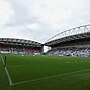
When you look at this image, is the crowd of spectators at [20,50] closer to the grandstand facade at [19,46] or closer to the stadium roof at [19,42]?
the grandstand facade at [19,46]

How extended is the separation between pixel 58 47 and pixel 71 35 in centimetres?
2636

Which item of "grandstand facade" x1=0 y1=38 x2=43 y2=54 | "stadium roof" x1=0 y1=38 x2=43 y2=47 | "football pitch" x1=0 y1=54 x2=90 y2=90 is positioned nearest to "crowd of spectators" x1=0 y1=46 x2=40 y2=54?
"grandstand facade" x1=0 y1=38 x2=43 y2=54

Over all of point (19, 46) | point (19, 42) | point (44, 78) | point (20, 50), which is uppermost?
point (19, 42)

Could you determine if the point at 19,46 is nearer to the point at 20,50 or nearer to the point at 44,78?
the point at 20,50

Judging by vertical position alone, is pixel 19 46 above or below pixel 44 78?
above

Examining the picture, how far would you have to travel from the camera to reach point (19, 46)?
4363 inches

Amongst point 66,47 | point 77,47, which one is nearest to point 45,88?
point 77,47

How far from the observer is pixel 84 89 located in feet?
24.7

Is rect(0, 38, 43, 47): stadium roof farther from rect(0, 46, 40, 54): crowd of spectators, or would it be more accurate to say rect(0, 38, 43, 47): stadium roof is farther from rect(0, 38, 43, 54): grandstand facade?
rect(0, 46, 40, 54): crowd of spectators

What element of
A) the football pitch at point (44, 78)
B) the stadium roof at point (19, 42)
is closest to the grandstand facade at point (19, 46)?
the stadium roof at point (19, 42)

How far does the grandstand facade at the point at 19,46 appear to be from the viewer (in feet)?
339

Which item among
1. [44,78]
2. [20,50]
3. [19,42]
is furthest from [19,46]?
[44,78]

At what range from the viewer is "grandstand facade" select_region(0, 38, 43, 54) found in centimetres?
10332

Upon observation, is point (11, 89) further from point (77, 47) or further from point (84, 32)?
point (77, 47)
